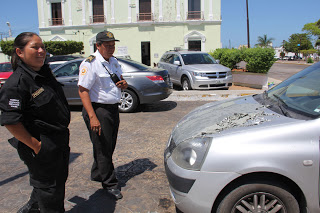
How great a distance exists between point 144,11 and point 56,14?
30.7ft

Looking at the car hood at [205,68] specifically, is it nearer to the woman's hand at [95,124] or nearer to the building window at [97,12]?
the woman's hand at [95,124]

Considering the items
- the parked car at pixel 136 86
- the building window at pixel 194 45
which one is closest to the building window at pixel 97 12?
the building window at pixel 194 45

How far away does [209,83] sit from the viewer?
34.2 feet

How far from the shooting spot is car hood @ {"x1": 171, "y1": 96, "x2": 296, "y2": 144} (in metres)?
2.34

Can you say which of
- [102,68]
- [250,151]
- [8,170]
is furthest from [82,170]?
[250,151]

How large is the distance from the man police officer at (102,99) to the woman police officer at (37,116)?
23.2 inches

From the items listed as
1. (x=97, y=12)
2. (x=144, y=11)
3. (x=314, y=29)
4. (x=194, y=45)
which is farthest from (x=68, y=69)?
(x=314, y=29)

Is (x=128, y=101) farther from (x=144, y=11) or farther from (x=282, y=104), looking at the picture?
(x=144, y=11)

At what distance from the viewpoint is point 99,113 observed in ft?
9.96

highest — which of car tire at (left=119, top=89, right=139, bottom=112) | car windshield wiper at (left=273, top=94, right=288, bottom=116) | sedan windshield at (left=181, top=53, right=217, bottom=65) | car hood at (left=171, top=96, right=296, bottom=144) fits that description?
sedan windshield at (left=181, top=53, right=217, bottom=65)

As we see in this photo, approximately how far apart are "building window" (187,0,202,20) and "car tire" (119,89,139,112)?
72.8 ft

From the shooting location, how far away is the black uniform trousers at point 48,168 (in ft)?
7.11

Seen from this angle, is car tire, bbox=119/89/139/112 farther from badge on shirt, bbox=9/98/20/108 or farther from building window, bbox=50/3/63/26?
building window, bbox=50/3/63/26

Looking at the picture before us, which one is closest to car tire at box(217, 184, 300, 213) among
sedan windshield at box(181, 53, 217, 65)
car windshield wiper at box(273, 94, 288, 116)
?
car windshield wiper at box(273, 94, 288, 116)
